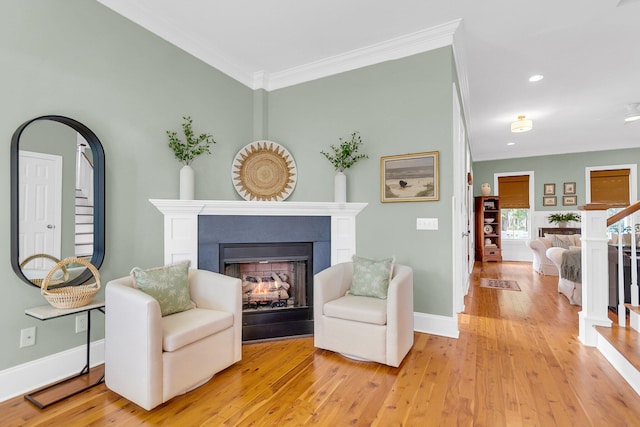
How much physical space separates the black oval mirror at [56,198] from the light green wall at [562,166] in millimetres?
9074

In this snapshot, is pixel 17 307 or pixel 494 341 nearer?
pixel 17 307

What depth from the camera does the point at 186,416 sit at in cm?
188

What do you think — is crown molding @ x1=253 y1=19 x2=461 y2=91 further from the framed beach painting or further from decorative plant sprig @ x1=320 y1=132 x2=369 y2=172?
the framed beach painting

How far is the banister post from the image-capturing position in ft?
9.27

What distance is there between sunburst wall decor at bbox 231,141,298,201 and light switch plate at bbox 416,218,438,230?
1.54 meters

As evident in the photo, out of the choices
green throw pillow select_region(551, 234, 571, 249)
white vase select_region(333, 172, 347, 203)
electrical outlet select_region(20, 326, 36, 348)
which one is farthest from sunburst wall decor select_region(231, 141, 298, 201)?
green throw pillow select_region(551, 234, 571, 249)

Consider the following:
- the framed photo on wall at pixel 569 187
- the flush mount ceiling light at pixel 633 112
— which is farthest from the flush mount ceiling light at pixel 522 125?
the framed photo on wall at pixel 569 187

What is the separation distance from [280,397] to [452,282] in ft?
6.29

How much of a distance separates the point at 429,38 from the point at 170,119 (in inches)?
104

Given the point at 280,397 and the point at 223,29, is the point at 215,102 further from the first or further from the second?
the point at 280,397

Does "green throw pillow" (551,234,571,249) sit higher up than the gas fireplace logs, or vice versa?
"green throw pillow" (551,234,571,249)

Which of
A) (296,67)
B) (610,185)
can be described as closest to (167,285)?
(296,67)

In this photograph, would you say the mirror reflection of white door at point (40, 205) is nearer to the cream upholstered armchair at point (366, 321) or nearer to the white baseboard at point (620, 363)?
the cream upholstered armchair at point (366, 321)

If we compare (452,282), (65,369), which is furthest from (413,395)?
(65,369)
